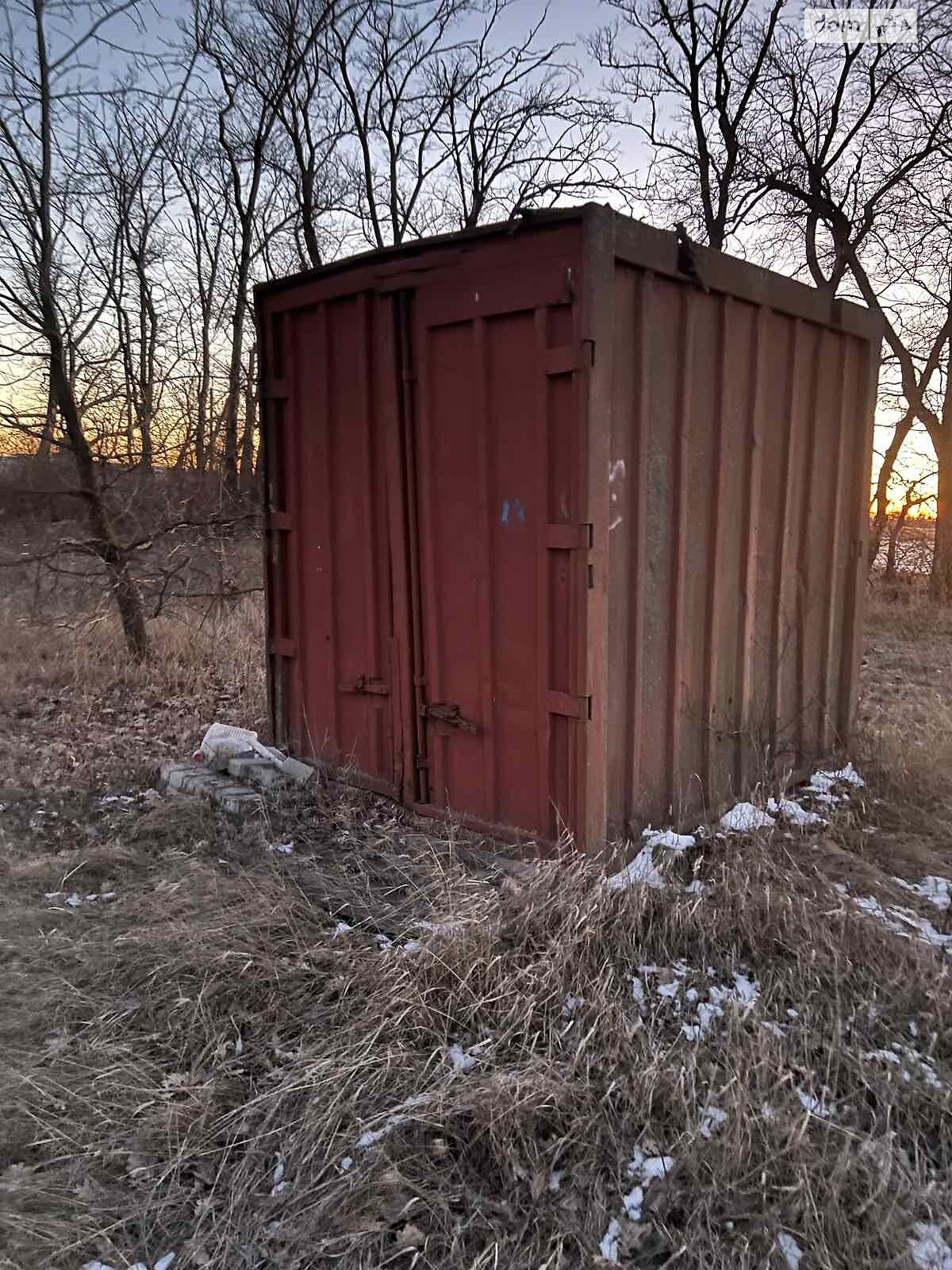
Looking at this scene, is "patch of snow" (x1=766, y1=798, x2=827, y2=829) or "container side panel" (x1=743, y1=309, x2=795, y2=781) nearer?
"patch of snow" (x1=766, y1=798, x2=827, y2=829)

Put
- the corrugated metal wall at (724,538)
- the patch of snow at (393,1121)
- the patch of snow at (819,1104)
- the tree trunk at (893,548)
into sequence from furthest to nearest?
the tree trunk at (893,548) → the corrugated metal wall at (724,538) → the patch of snow at (819,1104) → the patch of snow at (393,1121)

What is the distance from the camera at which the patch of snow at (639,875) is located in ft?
11.8

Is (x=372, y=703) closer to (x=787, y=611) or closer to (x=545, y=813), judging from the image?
(x=545, y=813)

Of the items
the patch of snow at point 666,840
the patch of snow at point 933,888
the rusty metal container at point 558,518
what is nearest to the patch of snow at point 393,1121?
the rusty metal container at point 558,518

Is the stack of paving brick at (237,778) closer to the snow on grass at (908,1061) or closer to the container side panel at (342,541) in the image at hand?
the container side panel at (342,541)

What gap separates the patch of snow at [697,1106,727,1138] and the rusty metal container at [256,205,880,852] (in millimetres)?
1434

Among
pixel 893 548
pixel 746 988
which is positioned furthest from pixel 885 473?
pixel 746 988

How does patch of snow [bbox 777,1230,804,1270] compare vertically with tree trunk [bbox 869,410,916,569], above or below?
below

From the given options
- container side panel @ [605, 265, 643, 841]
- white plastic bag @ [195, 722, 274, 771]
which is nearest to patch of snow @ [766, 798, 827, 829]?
container side panel @ [605, 265, 643, 841]

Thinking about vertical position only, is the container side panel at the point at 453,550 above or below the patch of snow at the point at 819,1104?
above

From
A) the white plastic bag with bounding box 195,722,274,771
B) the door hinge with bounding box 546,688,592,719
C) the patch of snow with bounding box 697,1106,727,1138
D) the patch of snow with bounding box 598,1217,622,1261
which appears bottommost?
the patch of snow with bounding box 598,1217,622,1261

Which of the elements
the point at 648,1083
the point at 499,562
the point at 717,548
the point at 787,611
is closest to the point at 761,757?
the point at 787,611

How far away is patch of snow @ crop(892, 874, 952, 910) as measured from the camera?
3891 mm

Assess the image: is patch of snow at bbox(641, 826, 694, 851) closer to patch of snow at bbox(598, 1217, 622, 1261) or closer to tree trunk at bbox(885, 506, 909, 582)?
patch of snow at bbox(598, 1217, 622, 1261)
